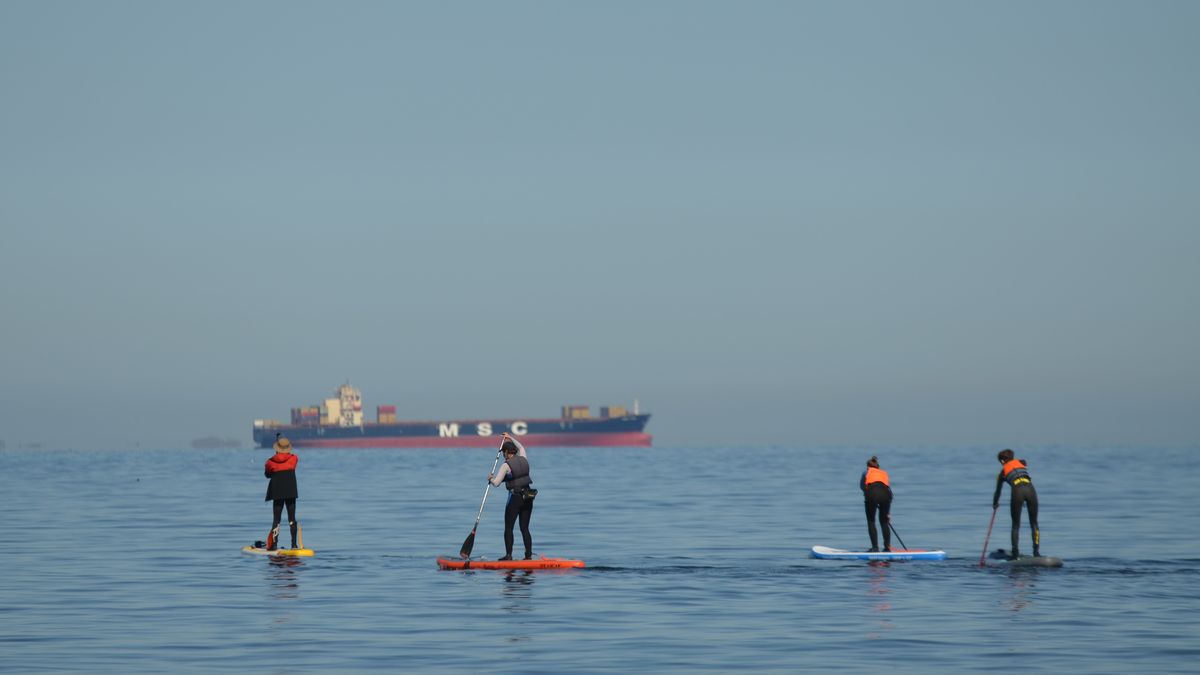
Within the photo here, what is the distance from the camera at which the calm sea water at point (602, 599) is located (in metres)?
15.5

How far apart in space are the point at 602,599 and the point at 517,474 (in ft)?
14.7

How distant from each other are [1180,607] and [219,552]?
59.5ft

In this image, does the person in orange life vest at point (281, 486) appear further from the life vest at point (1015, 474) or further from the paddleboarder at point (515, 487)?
the life vest at point (1015, 474)

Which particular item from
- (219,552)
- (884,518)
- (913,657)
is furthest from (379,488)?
(913,657)

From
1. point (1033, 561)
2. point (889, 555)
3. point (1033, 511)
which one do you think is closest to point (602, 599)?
point (889, 555)

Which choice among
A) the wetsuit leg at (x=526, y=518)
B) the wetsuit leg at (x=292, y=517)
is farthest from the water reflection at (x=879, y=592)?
the wetsuit leg at (x=292, y=517)

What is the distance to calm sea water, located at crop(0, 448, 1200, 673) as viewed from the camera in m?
15.5

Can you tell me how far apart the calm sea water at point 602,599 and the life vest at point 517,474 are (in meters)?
1.48

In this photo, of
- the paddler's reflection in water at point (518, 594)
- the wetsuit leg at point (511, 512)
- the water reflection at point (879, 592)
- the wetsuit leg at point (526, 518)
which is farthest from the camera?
the wetsuit leg at point (526, 518)

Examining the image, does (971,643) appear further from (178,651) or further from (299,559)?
(299,559)

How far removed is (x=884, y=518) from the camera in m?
26.8

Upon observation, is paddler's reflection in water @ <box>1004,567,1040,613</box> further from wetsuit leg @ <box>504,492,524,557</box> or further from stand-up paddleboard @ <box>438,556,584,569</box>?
wetsuit leg @ <box>504,492,524,557</box>

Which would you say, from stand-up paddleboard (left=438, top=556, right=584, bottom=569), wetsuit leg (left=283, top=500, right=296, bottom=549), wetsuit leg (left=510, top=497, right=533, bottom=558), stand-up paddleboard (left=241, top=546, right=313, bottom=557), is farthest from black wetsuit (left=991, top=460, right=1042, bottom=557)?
wetsuit leg (left=283, top=500, right=296, bottom=549)

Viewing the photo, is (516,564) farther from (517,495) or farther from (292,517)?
(292,517)
